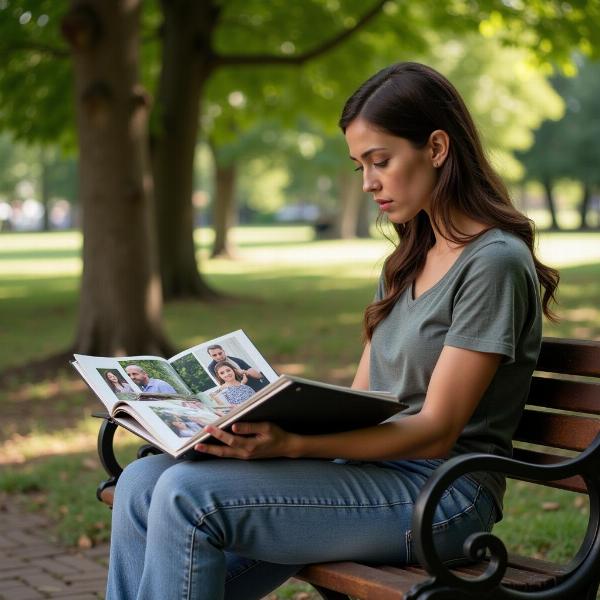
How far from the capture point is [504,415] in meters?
2.78

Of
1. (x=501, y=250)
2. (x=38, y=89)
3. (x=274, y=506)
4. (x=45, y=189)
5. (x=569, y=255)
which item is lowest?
(x=569, y=255)

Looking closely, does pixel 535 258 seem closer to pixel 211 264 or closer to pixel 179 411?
pixel 179 411

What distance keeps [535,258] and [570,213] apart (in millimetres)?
104827

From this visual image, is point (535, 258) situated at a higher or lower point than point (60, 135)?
lower

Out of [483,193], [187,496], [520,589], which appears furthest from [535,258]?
[187,496]

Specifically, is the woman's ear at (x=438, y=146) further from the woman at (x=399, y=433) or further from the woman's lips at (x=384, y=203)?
the woman's lips at (x=384, y=203)

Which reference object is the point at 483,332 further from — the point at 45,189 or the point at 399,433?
the point at 45,189

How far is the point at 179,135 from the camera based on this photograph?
16328 millimetres

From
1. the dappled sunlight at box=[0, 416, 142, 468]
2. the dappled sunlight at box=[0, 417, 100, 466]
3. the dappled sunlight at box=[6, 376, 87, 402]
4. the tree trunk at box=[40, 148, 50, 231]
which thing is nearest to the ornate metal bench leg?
the dappled sunlight at box=[0, 416, 142, 468]

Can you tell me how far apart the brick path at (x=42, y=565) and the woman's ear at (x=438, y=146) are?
2338 mm

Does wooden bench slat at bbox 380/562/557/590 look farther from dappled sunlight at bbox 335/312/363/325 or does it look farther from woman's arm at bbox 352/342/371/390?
dappled sunlight at bbox 335/312/363/325

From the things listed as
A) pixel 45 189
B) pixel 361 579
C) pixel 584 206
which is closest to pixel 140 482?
pixel 361 579

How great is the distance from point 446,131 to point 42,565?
9.42 ft

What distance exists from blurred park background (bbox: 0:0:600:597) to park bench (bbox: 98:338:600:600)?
0.66 metres
